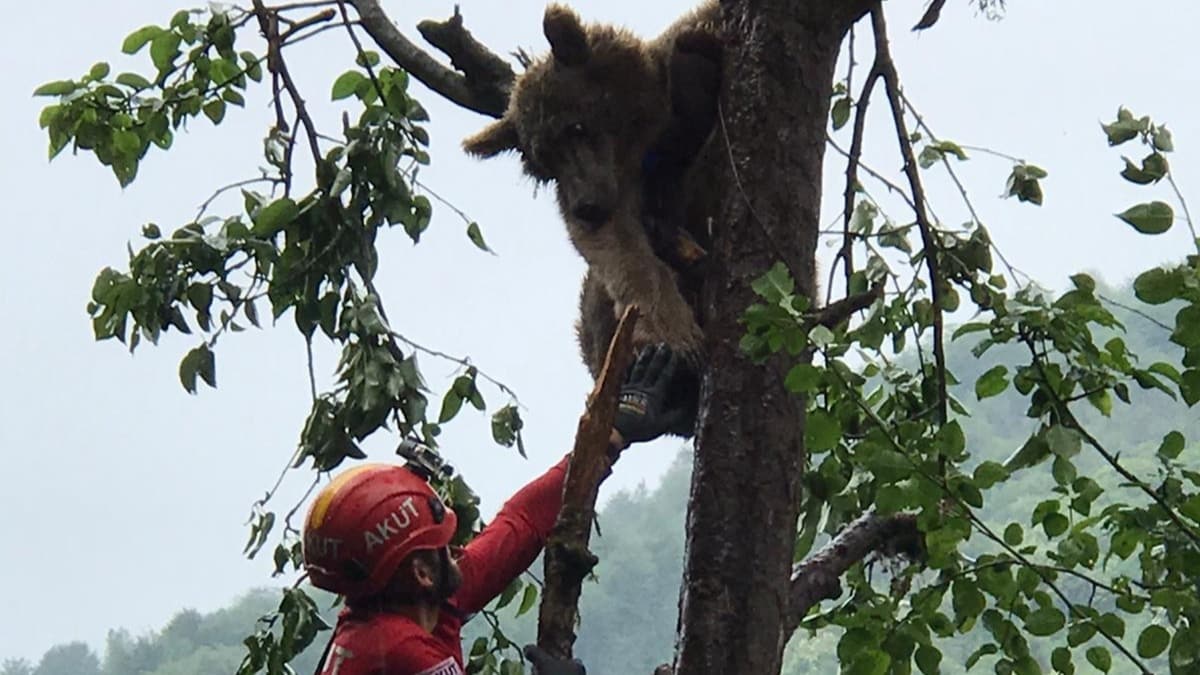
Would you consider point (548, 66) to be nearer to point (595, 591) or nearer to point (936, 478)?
point (936, 478)

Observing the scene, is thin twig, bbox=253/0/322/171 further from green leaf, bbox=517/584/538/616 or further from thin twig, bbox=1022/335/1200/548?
thin twig, bbox=1022/335/1200/548

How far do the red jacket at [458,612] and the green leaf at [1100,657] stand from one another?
2.83ft

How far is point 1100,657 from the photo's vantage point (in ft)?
7.82

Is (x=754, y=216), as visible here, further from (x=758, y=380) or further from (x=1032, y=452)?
(x=1032, y=452)

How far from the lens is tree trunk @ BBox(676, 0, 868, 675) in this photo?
214 cm

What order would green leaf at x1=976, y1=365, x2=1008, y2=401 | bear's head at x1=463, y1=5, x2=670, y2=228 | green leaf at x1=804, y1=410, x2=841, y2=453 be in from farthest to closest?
1. bear's head at x1=463, y1=5, x2=670, y2=228
2. green leaf at x1=976, y1=365, x2=1008, y2=401
3. green leaf at x1=804, y1=410, x2=841, y2=453

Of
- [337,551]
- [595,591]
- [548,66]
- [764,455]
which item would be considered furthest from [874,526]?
[595,591]

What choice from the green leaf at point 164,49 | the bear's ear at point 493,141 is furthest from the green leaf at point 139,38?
the bear's ear at point 493,141

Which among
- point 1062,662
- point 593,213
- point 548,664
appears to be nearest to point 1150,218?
point 1062,662

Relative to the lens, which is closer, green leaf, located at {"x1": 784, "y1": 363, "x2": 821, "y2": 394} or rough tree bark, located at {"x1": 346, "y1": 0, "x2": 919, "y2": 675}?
green leaf, located at {"x1": 784, "y1": 363, "x2": 821, "y2": 394}

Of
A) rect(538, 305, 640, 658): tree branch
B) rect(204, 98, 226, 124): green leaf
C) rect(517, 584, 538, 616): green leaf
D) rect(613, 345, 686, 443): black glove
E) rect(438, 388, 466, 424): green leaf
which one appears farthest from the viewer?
rect(204, 98, 226, 124): green leaf

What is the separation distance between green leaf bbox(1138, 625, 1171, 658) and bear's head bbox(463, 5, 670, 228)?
1.34 meters

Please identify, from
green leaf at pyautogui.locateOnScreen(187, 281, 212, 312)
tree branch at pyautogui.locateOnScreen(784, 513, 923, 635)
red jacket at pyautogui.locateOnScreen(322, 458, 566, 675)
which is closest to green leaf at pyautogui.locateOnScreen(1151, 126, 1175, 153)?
tree branch at pyautogui.locateOnScreen(784, 513, 923, 635)

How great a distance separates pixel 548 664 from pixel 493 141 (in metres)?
1.68
